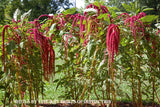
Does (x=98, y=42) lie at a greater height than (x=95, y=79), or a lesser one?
greater

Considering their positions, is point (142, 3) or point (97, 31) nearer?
point (97, 31)

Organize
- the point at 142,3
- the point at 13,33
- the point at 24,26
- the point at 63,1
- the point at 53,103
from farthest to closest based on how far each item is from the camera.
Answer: the point at 63,1, the point at 142,3, the point at 53,103, the point at 24,26, the point at 13,33

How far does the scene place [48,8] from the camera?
21078 millimetres

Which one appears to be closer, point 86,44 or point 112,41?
point 112,41

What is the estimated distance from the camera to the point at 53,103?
2670 mm

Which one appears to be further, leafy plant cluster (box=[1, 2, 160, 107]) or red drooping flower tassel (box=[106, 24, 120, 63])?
leafy plant cluster (box=[1, 2, 160, 107])

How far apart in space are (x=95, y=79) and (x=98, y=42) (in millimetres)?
404

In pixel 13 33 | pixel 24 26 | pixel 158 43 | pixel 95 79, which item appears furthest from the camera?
pixel 158 43

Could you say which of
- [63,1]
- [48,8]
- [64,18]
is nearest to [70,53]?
[64,18]

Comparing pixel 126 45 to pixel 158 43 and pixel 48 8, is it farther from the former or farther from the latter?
pixel 48 8

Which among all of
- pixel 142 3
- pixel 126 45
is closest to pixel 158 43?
pixel 126 45

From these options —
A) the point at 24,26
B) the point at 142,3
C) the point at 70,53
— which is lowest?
the point at 70,53

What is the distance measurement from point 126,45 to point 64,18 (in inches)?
22.1

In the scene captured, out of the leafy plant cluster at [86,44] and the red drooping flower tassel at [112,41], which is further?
the leafy plant cluster at [86,44]
